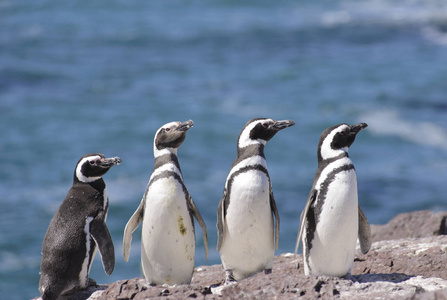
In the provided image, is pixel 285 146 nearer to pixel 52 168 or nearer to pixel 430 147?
pixel 430 147

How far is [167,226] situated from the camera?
5.68 meters

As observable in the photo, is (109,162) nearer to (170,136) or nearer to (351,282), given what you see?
(170,136)

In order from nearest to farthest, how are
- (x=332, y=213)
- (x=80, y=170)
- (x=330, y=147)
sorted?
(x=332, y=213), (x=330, y=147), (x=80, y=170)

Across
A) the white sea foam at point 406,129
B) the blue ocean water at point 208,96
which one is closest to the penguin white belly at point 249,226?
the blue ocean water at point 208,96

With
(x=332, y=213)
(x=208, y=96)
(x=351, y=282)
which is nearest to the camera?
(x=351, y=282)

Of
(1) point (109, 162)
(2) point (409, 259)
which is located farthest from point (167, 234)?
(2) point (409, 259)

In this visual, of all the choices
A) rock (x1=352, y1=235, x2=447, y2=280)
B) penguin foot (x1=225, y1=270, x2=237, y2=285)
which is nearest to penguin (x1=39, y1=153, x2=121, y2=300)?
penguin foot (x1=225, y1=270, x2=237, y2=285)

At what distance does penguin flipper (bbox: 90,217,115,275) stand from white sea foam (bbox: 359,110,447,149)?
13507 mm

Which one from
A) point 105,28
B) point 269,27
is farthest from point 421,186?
point 105,28

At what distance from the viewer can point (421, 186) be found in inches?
618

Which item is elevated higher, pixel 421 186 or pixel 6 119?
pixel 6 119

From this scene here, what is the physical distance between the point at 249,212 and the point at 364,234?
0.96 metres

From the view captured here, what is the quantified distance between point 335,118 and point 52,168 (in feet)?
24.2

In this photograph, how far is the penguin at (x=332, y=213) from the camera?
5.56 meters
